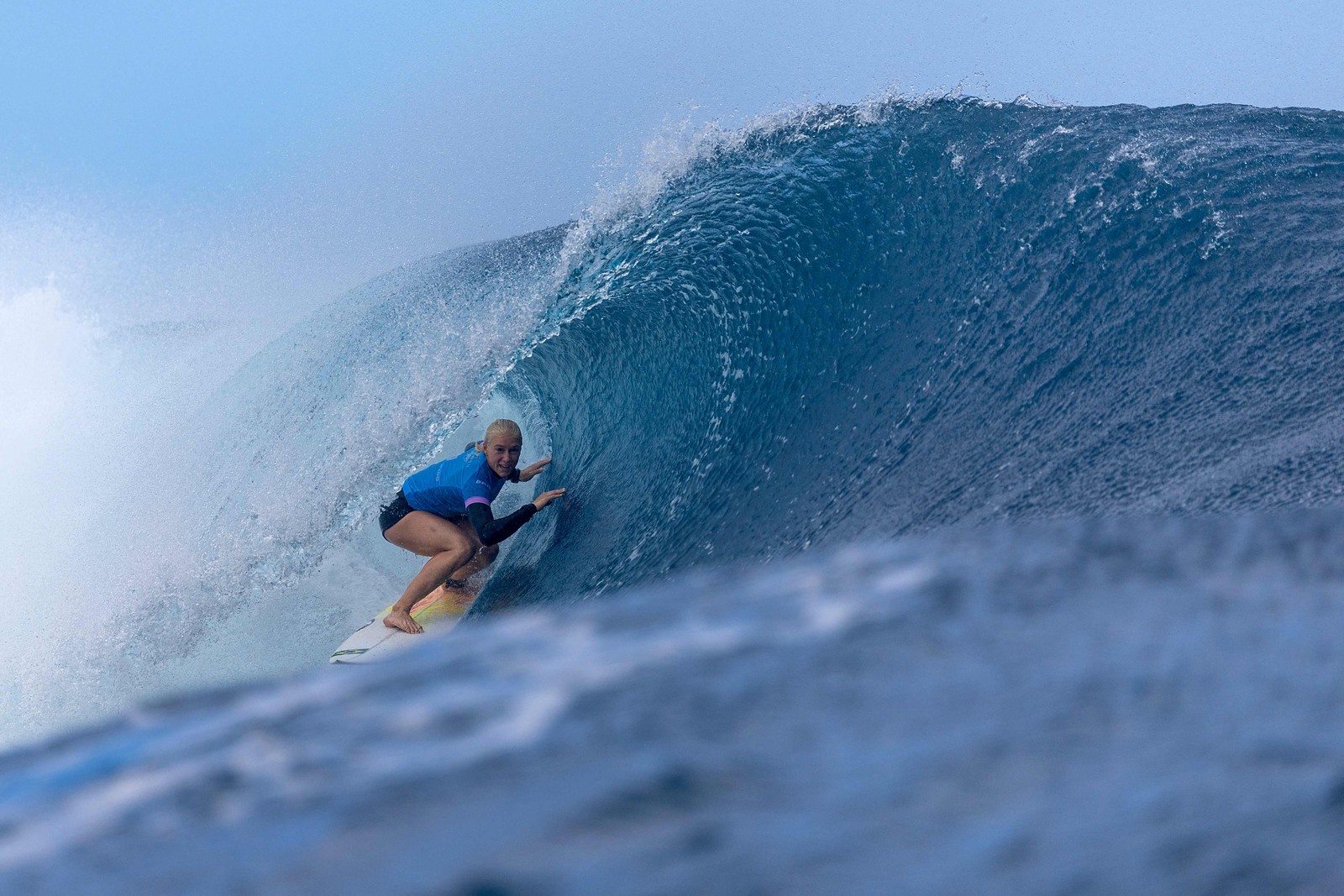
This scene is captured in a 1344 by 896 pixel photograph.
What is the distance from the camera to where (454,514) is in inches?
156

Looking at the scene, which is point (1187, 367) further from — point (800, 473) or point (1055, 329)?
point (800, 473)

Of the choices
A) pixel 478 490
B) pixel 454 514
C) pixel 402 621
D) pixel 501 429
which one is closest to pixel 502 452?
pixel 501 429

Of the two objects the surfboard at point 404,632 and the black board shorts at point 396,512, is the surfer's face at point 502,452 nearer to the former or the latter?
the black board shorts at point 396,512

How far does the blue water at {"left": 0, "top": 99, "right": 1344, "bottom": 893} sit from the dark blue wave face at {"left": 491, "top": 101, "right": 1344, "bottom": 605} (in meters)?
0.02

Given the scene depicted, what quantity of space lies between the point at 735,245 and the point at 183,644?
3858 millimetres

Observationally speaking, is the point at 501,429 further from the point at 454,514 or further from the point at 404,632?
the point at 404,632

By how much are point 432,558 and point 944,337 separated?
2481 mm

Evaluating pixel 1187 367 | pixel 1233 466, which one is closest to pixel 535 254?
pixel 1187 367

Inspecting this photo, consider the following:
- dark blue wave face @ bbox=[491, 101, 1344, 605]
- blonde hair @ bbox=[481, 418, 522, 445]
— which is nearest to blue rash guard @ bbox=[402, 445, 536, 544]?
blonde hair @ bbox=[481, 418, 522, 445]

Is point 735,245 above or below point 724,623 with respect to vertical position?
above

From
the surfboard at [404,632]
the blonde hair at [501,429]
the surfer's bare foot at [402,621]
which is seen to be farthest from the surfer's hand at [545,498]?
the surfer's bare foot at [402,621]

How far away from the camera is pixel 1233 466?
2268 mm

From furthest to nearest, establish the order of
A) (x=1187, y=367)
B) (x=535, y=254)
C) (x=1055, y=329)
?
(x=535, y=254) → (x=1055, y=329) → (x=1187, y=367)

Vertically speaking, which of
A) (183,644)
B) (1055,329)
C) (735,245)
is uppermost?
(735,245)
